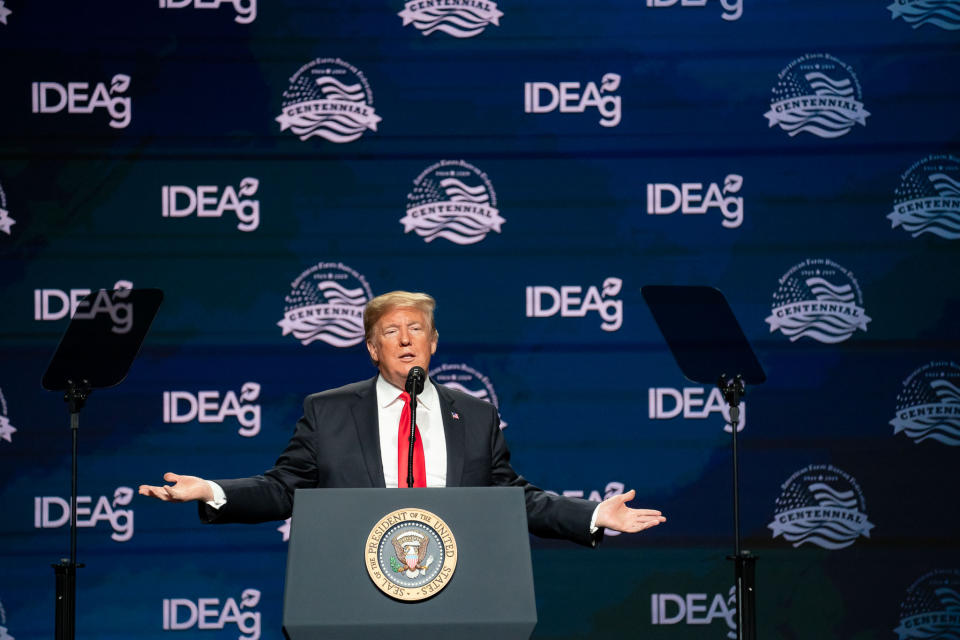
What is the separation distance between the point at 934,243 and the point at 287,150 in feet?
9.81

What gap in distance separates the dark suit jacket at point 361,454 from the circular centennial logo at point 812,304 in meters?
1.86

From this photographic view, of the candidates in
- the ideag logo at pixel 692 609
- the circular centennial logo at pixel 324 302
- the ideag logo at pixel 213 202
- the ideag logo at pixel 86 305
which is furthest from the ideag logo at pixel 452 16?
the ideag logo at pixel 692 609

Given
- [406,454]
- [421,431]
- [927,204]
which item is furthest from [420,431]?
[927,204]

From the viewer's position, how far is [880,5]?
4848 mm

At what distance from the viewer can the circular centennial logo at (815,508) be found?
15.5 ft

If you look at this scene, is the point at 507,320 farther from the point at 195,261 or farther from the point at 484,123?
the point at 195,261

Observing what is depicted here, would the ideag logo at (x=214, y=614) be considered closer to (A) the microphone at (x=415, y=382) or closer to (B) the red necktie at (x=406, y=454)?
(B) the red necktie at (x=406, y=454)

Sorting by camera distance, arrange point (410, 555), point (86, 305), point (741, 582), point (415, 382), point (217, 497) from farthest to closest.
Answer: point (86, 305)
point (741, 582)
point (217, 497)
point (415, 382)
point (410, 555)

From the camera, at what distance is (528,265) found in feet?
15.6

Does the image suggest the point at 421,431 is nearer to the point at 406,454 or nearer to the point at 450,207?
the point at 406,454

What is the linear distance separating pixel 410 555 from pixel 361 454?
1.01 meters

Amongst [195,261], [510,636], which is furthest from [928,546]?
[195,261]

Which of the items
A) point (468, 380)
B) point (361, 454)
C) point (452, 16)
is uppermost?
point (452, 16)

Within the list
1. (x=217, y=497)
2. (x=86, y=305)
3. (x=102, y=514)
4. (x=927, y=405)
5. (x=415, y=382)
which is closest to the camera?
(x=415, y=382)
